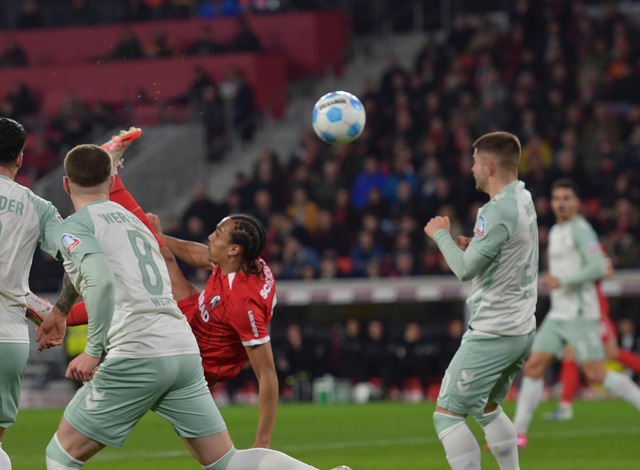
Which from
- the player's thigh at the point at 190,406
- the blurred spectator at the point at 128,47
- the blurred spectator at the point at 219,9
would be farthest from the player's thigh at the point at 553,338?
the blurred spectator at the point at 219,9

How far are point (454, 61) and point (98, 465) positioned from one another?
15.7 m

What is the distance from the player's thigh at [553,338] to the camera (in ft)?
43.9

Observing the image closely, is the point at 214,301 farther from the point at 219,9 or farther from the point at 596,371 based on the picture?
the point at 219,9

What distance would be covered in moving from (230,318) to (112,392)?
1208mm

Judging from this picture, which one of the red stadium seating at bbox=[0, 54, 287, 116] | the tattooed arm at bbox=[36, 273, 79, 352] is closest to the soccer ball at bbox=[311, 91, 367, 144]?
the tattooed arm at bbox=[36, 273, 79, 352]

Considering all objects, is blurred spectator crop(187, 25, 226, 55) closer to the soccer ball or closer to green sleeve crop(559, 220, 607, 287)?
green sleeve crop(559, 220, 607, 287)

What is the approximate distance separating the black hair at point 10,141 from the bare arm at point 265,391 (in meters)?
1.73

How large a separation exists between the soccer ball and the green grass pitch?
2.67m

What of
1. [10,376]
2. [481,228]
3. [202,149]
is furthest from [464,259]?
[202,149]

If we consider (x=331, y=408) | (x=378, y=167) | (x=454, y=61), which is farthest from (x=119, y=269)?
(x=454, y=61)

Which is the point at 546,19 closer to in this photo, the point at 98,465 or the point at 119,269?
the point at 98,465

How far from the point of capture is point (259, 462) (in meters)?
6.97

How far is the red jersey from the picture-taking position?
7.76 metres

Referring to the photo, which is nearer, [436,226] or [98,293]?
[98,293]
